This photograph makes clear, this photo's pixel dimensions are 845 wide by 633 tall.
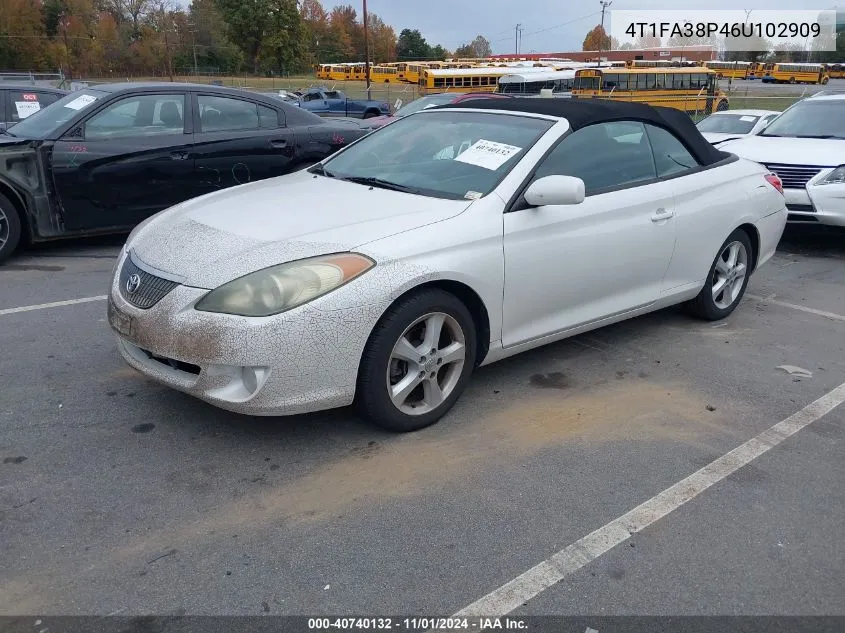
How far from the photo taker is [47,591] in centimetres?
244

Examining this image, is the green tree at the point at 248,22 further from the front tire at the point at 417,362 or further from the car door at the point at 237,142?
the front tire at the point at 417,362

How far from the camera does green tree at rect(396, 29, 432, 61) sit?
110 meters

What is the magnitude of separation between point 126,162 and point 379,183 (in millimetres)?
3501

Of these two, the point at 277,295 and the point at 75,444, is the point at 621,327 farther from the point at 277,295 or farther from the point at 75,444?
the point at 75,444

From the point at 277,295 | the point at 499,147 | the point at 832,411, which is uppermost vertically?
the point at 499,147

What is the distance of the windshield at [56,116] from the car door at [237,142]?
94cm

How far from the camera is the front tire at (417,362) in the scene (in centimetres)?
330

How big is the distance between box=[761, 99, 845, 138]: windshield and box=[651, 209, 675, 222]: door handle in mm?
5212

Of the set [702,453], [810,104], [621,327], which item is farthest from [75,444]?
[810,104]

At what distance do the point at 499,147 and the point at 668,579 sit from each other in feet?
7.90

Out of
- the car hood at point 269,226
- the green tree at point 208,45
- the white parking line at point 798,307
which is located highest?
the green tree at point 208,45

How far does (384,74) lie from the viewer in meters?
63.5

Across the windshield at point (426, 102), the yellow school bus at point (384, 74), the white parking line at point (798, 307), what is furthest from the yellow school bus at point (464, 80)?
the white parking line at point (798, 307)

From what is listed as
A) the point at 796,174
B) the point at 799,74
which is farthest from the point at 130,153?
the point at 799,74
